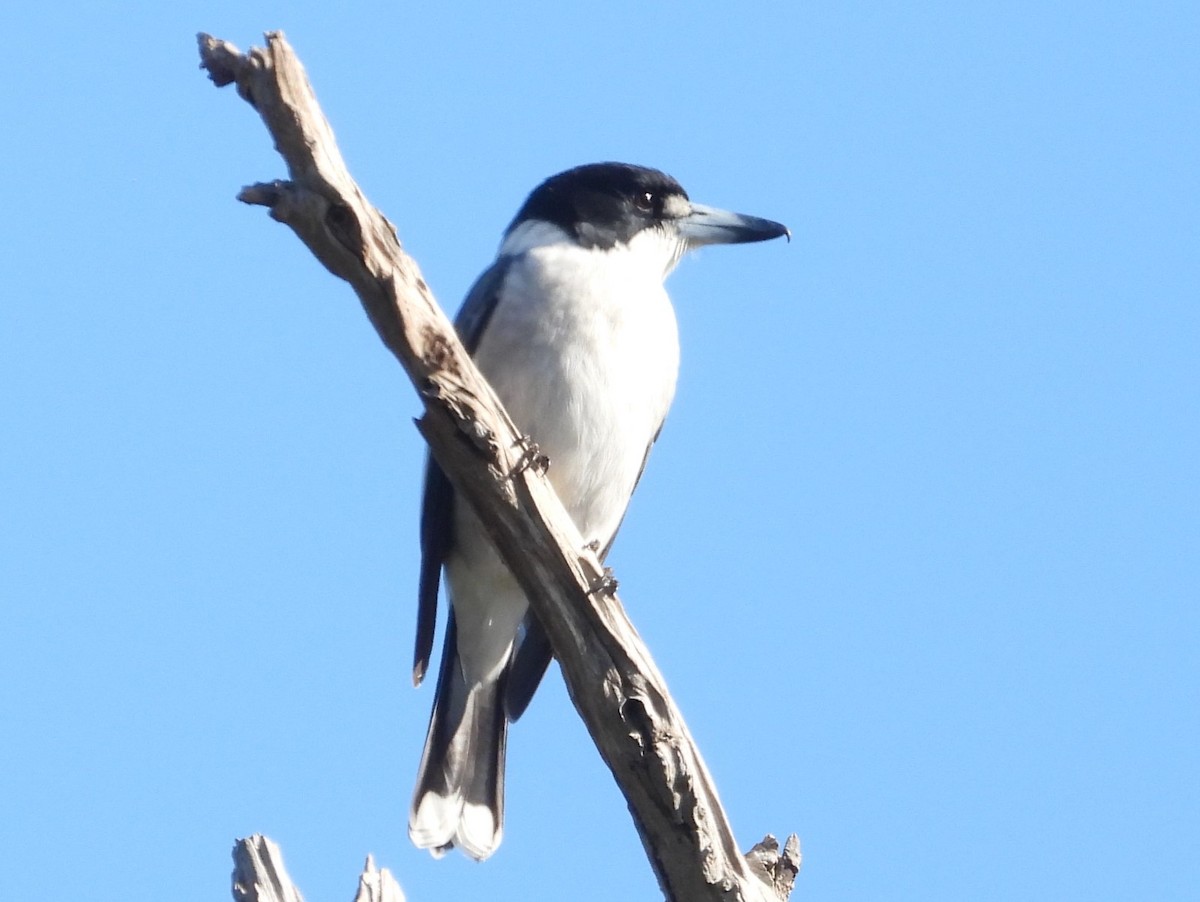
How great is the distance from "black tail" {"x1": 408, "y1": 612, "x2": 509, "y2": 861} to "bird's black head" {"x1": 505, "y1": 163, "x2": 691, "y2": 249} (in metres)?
1.34

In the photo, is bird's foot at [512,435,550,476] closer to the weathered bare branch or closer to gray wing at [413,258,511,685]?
the weathered bare branch

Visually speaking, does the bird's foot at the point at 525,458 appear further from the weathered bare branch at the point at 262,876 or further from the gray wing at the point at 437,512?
the gray wing at the point at 437,512

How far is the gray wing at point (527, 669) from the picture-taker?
5191 mm

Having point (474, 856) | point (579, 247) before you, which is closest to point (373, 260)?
point (579, 247)

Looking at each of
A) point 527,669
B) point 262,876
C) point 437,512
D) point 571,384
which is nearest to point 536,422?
point 571,384

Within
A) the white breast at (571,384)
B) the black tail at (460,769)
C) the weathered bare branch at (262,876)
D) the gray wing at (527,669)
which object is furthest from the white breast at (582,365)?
the weathered bare branch at (262,876)

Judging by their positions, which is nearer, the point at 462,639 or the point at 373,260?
the point at 373,260

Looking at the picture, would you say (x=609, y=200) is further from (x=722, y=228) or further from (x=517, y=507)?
(x=517, y=507)

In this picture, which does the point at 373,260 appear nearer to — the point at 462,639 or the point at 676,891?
the point at 676,891

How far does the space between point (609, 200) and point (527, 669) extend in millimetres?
1551

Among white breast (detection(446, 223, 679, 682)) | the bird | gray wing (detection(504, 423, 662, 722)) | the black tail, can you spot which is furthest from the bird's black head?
the black tail

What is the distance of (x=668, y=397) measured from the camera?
5164 mm

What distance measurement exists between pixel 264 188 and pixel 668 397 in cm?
199

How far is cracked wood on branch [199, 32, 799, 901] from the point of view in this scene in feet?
11.2
